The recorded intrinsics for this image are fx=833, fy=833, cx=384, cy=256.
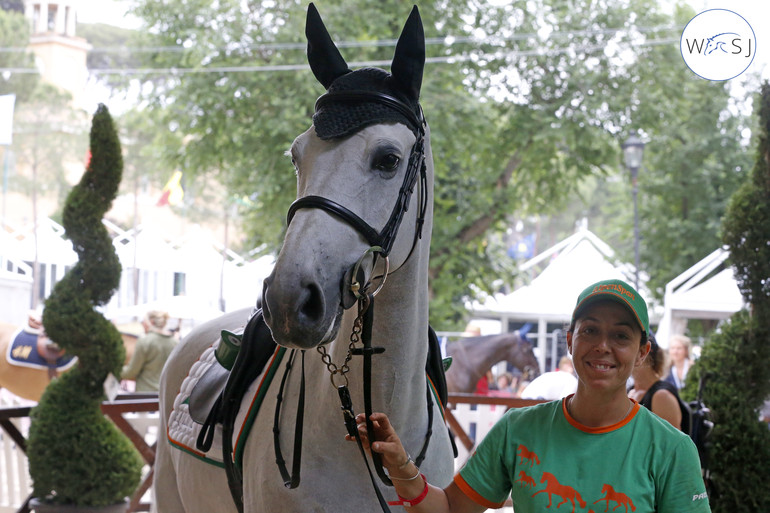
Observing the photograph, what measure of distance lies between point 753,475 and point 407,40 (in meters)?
4.06

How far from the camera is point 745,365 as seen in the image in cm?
526

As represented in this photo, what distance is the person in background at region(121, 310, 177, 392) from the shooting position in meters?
8.57

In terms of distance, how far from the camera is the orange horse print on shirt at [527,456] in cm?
179

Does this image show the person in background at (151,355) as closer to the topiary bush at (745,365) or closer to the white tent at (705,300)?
the topiary bush at (745,365)

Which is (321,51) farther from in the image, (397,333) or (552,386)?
(552,386)

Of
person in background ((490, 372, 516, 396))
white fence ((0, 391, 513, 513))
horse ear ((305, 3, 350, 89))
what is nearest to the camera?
horse ear ((305, 3, 350, 89))

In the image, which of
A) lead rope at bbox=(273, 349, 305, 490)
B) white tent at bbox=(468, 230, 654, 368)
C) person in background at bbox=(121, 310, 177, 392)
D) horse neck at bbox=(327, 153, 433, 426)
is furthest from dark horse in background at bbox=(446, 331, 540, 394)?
horse neck at bbox=(327, 153, 433, 426)

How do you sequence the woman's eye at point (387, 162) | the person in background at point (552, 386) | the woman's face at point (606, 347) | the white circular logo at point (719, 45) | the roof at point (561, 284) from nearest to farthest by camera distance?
1. the woman's face at point (606, 347)
2. the woman's eye at point (387, 162)
3. the white circular logo at point (719, 45)
4. the person in background at point (552, 386)
5. the roof at point (561, 284)

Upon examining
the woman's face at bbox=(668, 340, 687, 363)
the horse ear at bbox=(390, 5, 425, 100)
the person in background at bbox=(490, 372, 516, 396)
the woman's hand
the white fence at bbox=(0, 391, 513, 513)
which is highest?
the horse ear at bbox=(390, 5, 425, 100)

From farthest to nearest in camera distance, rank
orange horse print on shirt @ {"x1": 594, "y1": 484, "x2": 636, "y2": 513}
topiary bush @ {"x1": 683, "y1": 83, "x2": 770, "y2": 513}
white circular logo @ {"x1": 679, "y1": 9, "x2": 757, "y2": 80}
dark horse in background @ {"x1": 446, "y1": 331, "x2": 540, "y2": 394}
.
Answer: dark horse in background @ {"x1": 446, "y1": 331, "x2": 540, "y2": 394} → topiary bush @ {"x1": 683, "y1": 83, "x2": 770, "y2": 513} → white circular logo @ {"x1": 679, "y1": 9, "x2": 757, "y2": 80} → orange horse print on shirt @ {"x1": 594, "y1": 484, "x2": 636, "y2": 513}

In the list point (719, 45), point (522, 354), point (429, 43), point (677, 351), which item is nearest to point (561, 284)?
point (522, 354)

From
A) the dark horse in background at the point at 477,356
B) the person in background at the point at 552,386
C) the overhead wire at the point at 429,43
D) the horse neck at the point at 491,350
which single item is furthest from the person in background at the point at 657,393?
the overhead wire at the point at 429,43

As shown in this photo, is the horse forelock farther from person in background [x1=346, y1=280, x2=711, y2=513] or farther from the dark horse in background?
the dark horse in background

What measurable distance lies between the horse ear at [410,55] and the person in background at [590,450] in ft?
2.48
